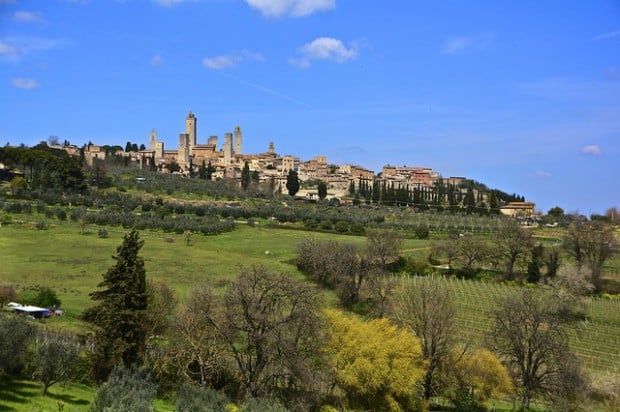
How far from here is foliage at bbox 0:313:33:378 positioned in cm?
1845

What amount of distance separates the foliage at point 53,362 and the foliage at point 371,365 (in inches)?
383

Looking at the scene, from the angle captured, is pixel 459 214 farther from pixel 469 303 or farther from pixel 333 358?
pixel 333 358

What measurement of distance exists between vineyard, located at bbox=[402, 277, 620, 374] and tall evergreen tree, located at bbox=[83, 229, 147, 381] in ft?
61.7

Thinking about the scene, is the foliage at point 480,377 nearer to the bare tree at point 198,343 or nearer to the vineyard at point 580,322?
the vineyard at point 580,322

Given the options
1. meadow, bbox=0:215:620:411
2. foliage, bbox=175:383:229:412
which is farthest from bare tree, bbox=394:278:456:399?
foliage, bbox=175:383:229:412

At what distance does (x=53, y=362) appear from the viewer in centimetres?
1833

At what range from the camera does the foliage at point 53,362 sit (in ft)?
59.7

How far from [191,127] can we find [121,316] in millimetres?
164235

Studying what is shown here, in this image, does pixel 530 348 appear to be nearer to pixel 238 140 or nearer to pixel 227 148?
pixel 227 148

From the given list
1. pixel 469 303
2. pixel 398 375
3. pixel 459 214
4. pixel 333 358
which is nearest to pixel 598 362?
pixel 469 303

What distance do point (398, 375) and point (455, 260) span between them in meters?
33.8

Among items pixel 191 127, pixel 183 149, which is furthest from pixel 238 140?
pixel 183 149

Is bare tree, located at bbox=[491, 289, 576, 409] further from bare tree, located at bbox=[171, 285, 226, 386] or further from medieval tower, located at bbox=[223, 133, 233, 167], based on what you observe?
medieval tower, located at bbox=[223, 133, 233, 167]

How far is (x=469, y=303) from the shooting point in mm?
40875
